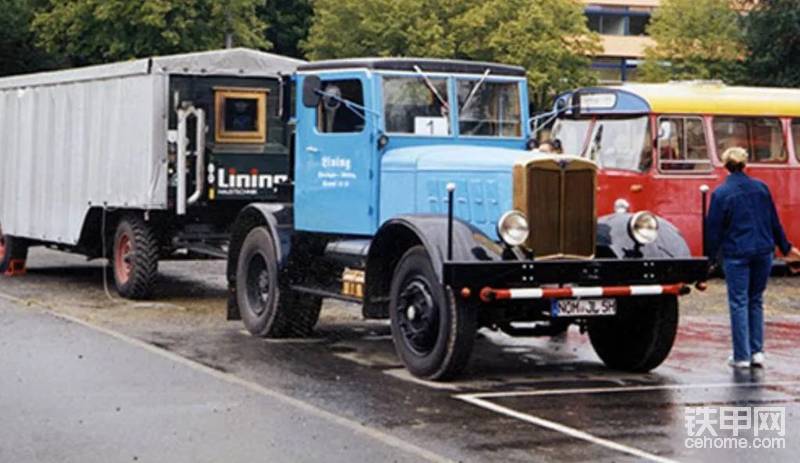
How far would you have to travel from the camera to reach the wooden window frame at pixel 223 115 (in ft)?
65.3

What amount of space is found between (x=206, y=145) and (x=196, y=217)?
967 millimetres

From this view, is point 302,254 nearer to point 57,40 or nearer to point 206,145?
point 206,145

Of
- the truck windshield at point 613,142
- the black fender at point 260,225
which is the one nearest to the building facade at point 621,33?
the truck windshield at point 613,142

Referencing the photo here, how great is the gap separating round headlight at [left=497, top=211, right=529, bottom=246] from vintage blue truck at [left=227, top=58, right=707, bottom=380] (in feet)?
0.04

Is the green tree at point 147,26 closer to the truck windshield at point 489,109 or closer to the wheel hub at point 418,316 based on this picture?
the truck windshield at point 489,109

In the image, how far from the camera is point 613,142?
2509 cm

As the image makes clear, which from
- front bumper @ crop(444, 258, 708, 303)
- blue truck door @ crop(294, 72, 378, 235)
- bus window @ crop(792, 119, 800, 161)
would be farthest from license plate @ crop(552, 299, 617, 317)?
bus window @ crop(792, 119, 800, 161)

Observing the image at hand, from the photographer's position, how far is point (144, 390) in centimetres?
1205

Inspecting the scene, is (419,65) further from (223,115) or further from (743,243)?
(223,115)

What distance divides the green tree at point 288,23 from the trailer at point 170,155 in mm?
42055

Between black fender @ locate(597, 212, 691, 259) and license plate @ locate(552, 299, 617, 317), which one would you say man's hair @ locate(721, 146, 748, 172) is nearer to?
black fender @ locate(597, 212, 691, 259)

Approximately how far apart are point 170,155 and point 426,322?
7540 millimetres

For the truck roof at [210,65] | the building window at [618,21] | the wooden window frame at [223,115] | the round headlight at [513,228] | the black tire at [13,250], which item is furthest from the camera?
→ the building window at [618,21]

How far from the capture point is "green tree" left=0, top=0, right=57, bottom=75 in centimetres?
5528
